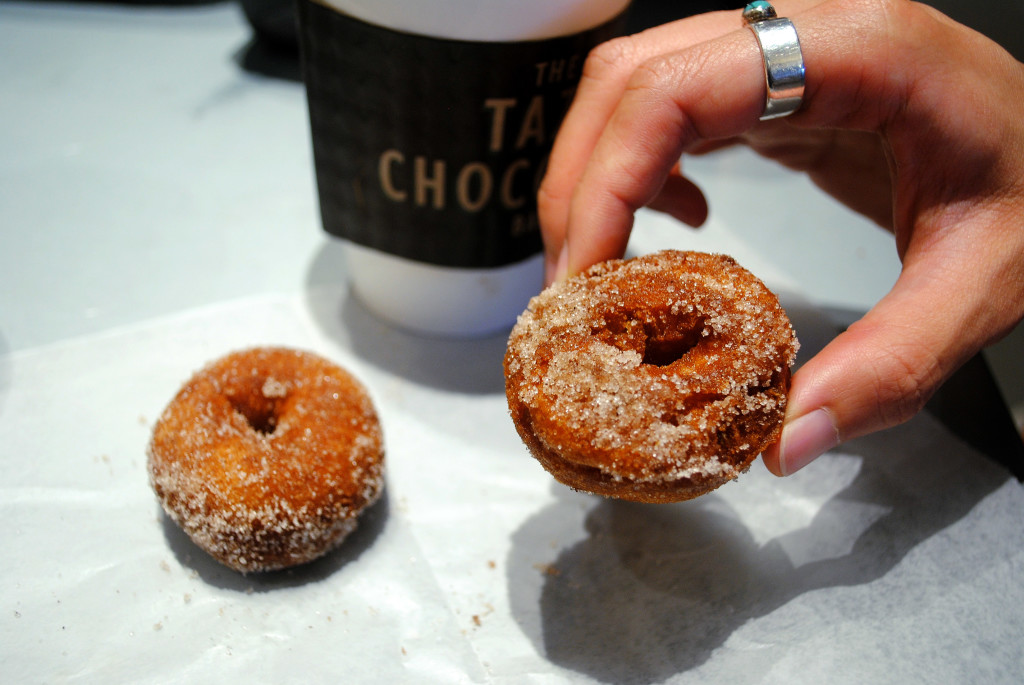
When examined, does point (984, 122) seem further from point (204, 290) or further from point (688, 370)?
point (204, 290)

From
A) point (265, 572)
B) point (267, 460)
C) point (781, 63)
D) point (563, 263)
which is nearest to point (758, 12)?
point (781, 63)

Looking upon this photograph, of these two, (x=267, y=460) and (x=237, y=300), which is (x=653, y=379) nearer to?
(x=267, y=460)

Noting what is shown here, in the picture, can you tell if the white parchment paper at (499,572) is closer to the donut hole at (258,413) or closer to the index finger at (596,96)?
the donut hole at (258,413)

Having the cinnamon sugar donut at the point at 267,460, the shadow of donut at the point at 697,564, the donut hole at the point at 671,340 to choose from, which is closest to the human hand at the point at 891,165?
the donut hole at the point at 671,340

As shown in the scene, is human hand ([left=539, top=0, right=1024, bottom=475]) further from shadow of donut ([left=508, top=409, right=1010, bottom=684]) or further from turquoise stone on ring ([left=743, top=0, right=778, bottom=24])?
shadow of donut ([left=508, top=409, right=1010, bottom=684])

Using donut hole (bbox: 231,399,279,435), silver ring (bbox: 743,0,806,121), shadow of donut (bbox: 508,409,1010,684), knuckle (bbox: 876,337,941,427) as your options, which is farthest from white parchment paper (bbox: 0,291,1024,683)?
silver ring (bbox: 743,0,806,121)
